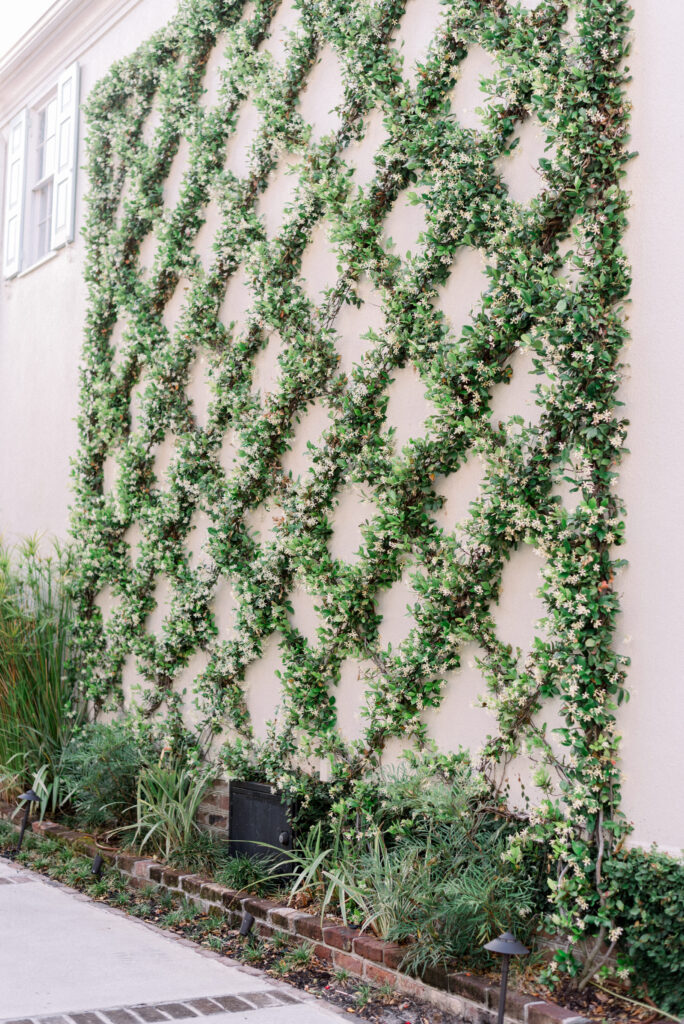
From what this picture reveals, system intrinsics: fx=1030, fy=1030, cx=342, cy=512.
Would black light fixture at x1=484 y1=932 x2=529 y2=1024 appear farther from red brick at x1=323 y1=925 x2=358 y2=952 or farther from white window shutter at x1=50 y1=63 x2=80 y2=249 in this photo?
white window shutter at x1=50 y1=63 x2=80 y2=249

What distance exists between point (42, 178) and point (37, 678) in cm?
416

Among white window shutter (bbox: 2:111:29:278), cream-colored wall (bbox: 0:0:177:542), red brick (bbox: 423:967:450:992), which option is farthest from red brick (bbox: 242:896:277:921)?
white window shutter (bbox: 2:111:29:278)

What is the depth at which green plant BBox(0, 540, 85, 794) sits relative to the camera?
6.29m

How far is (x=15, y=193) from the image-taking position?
344 inches

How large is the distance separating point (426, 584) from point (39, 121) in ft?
21.2

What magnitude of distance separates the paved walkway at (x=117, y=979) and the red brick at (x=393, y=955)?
0.91 ft

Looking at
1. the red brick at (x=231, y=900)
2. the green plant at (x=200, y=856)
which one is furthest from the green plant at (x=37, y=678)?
the red brick at (x=231, y=900)

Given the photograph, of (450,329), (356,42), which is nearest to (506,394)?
(450,329)

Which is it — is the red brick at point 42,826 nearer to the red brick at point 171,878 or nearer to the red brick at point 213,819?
the red brick at point 213,819

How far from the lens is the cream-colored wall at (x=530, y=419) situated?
324 centimetres

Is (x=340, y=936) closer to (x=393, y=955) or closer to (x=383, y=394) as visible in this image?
(x=393, y=955)

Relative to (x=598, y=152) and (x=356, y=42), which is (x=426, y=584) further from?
(x=356, y=42)

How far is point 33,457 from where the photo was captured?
7.94 m

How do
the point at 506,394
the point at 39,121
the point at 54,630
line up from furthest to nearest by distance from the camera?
the point at 39,121 → the point at 54,630 → the point at 506,394
